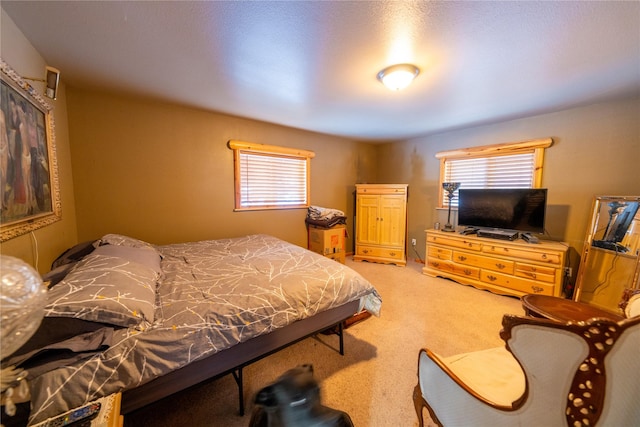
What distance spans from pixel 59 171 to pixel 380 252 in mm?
4158

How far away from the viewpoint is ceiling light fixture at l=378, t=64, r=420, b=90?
1.86 meters

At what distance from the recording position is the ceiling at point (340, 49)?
1.31 m

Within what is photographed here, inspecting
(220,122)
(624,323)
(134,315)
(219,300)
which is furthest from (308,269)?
(220,122)

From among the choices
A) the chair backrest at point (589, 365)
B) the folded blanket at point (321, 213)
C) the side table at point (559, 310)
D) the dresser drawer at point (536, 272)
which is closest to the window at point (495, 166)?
the dresser drawer at point (536, 272)

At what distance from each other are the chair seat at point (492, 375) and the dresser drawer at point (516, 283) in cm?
203

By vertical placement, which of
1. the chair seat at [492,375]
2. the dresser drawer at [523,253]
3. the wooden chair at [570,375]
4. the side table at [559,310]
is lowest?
the chair seat at [492,375]

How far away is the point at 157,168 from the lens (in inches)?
107

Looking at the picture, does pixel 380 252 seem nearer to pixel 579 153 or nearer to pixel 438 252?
pixel 438 252

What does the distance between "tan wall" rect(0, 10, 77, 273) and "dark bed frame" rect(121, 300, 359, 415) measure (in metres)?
1.06

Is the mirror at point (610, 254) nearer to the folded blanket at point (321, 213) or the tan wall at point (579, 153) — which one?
the tan wall at point (579, 153)

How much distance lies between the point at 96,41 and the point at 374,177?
4462mm

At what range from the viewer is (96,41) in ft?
5.18

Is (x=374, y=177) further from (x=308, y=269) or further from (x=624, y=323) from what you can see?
(x=624, y=323)

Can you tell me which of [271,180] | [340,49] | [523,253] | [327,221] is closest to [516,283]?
[523,253]
